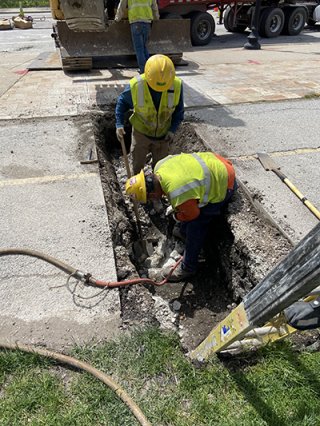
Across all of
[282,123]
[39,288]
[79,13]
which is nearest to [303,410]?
[39,288]

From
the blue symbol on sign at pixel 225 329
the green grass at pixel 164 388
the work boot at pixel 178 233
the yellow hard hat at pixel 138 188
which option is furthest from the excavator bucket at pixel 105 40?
the blue symbol on sign at pixel 225 329

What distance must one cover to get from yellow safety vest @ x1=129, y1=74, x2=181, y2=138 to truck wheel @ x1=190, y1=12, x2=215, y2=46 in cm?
1067

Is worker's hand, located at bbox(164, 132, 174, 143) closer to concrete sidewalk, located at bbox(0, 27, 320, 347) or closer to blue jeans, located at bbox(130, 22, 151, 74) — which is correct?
concrete sidewalk, located at bbox(0, 27, 320, 347)

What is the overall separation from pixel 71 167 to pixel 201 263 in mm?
2314

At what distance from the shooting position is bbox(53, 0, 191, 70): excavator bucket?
916 centimetres

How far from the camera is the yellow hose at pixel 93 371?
7.72 ft

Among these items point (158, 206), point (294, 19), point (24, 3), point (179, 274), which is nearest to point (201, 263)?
point (179, 274)

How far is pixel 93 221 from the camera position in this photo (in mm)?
4164

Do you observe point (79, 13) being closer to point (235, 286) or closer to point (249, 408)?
point (235, 286)

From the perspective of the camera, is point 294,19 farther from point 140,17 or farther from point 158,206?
point 158,206

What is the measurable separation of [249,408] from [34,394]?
4.89 ft

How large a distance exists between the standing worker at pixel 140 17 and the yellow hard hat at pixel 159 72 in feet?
15.3

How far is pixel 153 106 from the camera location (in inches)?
179

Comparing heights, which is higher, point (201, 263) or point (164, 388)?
point (164, 388)
